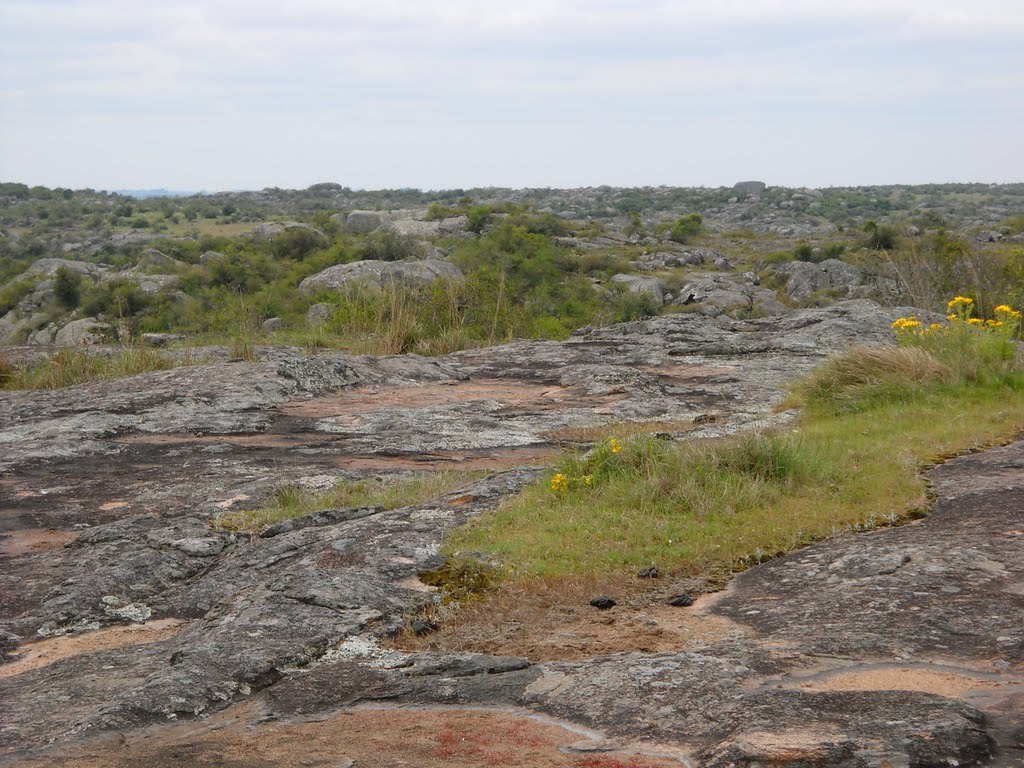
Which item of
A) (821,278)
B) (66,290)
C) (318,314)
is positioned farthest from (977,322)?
(66,290)

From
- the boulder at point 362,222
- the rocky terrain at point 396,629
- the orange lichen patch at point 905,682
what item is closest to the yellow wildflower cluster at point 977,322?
the rocky terrain at point 396,629

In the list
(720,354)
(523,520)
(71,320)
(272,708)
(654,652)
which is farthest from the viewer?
(71,320)

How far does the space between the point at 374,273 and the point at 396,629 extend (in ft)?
55.8

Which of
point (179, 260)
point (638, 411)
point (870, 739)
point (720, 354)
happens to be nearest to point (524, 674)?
point (870, 739)

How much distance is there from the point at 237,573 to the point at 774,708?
9.61ft

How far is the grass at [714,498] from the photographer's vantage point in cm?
506

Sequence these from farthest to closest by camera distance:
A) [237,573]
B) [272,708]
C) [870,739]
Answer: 1. [237,573]
2. [272,708]
3. [870,739]

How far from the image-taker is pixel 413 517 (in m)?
5.68

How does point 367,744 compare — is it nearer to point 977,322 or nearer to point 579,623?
point 579,623

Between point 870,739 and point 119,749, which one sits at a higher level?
point 870,739

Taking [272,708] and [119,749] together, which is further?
[272,708]

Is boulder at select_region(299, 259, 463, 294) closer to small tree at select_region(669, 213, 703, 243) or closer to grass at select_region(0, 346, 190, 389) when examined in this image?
grass at select_region(0, 346, 190, 389)

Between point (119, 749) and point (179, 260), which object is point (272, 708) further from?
point (179, 260)

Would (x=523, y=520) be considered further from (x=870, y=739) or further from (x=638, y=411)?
(x=638, y=411)
